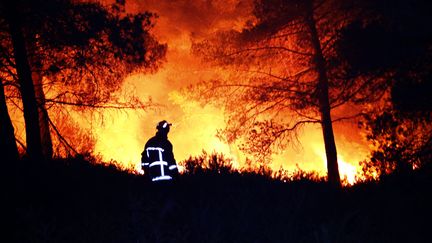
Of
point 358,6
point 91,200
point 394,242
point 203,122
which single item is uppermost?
point 203,122

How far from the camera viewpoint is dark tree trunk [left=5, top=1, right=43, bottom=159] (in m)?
7.62

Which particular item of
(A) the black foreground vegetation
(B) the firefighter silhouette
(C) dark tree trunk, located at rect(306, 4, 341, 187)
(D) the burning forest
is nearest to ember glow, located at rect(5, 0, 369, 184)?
(D) the burning forest

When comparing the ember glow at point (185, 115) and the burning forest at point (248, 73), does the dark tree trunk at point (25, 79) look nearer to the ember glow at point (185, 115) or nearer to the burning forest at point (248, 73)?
the burning forest at point (248, 73)

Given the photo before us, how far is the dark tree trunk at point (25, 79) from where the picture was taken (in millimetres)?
7616

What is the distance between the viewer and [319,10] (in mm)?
11875

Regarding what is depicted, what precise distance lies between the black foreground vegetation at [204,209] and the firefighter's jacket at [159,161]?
240 millimetres

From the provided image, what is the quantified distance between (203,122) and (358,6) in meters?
Result: 17.8

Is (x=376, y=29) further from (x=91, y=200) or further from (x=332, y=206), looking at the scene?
(x=91, y=200)

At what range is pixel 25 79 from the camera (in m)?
8.26

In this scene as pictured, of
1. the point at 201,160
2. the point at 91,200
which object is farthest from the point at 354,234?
the point at 201,160

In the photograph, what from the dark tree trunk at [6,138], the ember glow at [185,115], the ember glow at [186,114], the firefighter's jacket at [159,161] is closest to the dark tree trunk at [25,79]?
the dark tree trunk at [6,138]

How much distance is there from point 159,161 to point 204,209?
64.1 inches

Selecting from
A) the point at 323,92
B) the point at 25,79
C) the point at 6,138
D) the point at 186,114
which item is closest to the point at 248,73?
the point at 323,92

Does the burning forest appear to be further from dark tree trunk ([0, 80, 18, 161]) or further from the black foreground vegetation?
the black foreground vegetation
